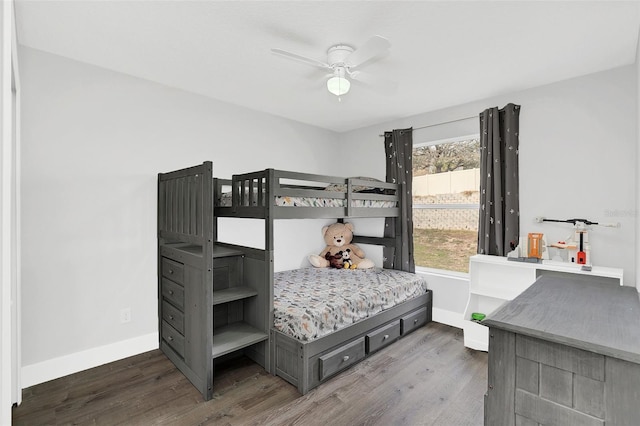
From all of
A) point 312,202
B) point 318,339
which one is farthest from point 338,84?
point 318,339

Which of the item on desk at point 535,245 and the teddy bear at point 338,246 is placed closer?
the item on desk at point 535,245

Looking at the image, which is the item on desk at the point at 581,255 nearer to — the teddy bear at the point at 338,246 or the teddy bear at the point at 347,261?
the teddy bear at the point at 338,246

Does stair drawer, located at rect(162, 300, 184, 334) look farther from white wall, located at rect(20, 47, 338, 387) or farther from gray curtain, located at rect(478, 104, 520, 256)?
gray curtain, located at rect(478, 104, 520, 256)

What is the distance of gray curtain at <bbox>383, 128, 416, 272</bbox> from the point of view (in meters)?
3.95

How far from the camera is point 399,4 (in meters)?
1.86

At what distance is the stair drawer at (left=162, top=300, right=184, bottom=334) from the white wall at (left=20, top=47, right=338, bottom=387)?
18cm

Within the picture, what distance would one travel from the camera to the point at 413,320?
11.3 ft

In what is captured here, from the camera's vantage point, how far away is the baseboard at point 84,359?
2391 mm

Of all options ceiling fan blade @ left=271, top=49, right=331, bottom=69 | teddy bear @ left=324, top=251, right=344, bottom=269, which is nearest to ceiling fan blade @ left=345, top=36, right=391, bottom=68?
ceiling fan blade @ left=271, top=49, right=331, bottom=69

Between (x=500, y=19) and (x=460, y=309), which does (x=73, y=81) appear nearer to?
(x=500, y=19)

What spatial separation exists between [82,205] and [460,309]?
3.79 meters

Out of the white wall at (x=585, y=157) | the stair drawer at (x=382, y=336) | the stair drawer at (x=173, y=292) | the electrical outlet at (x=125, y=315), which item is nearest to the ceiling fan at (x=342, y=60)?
the white wall at (x=585, y=157)

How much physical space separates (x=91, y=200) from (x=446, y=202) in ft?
11.7

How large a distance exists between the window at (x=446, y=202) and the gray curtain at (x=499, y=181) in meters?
0.26
